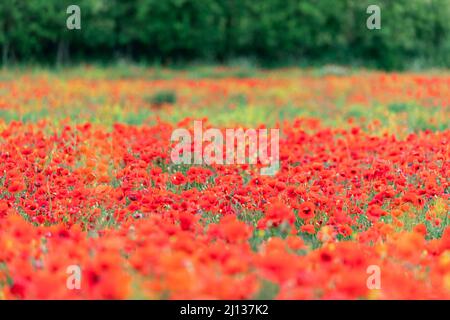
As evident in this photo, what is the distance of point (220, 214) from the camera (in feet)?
16.0

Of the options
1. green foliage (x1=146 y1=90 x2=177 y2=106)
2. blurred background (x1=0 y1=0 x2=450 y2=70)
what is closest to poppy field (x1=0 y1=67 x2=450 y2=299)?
green foliage (x1=146 y1=90 x2=177 y2=106)

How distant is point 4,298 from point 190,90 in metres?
11.9

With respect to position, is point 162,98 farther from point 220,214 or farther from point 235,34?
point 235,34

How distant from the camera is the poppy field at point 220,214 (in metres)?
2.70

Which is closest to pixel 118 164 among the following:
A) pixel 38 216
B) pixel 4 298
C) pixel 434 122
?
pixel 38 216

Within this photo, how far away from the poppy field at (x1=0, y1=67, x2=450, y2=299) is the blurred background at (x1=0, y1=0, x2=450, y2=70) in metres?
12.5

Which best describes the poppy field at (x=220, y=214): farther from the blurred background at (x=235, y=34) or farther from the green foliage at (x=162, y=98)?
the blurred background at (x=235, y=34)

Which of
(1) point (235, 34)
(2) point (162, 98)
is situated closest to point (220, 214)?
(2) point (162, 98)

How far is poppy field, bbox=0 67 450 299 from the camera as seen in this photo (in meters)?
2.70

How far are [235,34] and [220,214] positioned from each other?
2048cm

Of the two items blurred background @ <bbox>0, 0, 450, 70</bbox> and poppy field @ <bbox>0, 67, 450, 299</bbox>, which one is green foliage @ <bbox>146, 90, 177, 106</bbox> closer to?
poppy field @ <bbox>0, 67, 450, 299</bbox>

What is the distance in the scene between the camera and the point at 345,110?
1216cm

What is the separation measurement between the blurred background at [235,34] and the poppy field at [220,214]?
41.1 feet
